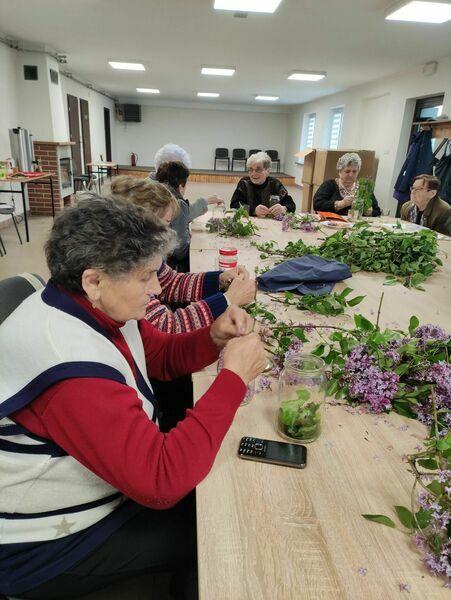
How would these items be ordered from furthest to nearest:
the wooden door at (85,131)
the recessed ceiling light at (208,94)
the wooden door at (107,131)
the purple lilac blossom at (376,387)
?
the wooden door at (107,131) → the recessed ceiling light at (208,94) → the wooden door at (85,131) → the purple lilac blossom at (376,387)

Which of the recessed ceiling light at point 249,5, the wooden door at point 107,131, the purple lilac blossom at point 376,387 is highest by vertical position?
the recessed ceiling light at point 249,5

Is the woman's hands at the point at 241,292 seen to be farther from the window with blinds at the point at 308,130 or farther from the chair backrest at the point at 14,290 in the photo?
the window with blinds at the point at 308,130

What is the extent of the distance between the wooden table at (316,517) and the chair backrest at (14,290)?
673 millimetres

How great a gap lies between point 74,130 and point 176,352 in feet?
34.1

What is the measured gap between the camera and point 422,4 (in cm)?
385

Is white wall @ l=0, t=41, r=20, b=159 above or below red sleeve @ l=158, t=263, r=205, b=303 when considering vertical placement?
above

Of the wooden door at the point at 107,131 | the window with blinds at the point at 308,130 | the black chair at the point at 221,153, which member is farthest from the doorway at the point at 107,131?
the window with blinds at the point at 308,130

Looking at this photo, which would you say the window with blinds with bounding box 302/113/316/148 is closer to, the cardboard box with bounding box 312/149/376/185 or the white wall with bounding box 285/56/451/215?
the white wall with bounding box 285/56/451/215

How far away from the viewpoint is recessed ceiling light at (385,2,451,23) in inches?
152

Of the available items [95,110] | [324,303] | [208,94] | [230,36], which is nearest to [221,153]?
[208,94]

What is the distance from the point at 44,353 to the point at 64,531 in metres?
0.39

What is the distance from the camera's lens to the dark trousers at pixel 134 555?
0.86 m

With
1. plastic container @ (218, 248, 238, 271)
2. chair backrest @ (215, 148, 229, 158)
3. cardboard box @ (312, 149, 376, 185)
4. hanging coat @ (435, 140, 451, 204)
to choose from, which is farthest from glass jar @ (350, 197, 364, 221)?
chair backrest @ (215, 148, 229, 158)

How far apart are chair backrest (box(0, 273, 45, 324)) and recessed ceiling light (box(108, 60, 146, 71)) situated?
7.78 metres
